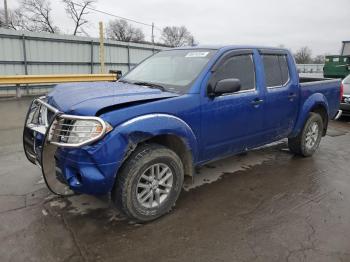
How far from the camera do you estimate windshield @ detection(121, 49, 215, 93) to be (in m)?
4.02

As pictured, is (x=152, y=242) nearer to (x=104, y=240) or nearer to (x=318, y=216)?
(x=104, y=240)

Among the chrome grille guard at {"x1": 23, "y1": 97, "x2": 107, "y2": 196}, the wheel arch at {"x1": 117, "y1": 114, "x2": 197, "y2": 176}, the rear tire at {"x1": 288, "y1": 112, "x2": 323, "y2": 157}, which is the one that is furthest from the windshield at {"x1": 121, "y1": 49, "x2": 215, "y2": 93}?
the rear tire at {"x1": 288, "y1": 112, "x2": 323, "y2": 157}

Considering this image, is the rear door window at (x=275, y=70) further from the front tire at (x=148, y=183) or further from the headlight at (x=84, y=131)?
A: the headlight at (x=84, y=131)

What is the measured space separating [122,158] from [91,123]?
16.8 inches

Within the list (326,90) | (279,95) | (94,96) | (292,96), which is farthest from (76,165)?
(326,90)

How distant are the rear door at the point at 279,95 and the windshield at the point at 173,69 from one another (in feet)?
3.63

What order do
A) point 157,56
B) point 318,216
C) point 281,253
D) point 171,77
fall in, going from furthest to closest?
point 157,56
point 171,77
point 318,216
point 281,253

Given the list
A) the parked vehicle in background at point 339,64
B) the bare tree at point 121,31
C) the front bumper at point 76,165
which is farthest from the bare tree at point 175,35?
the front bumper at point 76,165

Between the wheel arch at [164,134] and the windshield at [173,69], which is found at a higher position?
the windshield at [173,69]

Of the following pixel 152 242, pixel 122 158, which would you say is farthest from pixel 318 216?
pixel 122 158

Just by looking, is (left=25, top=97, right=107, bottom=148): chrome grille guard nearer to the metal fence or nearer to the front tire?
the front tire

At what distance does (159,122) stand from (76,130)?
0.80 meters

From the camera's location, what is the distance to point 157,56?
16.6ft

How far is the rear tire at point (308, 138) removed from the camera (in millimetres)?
5777
